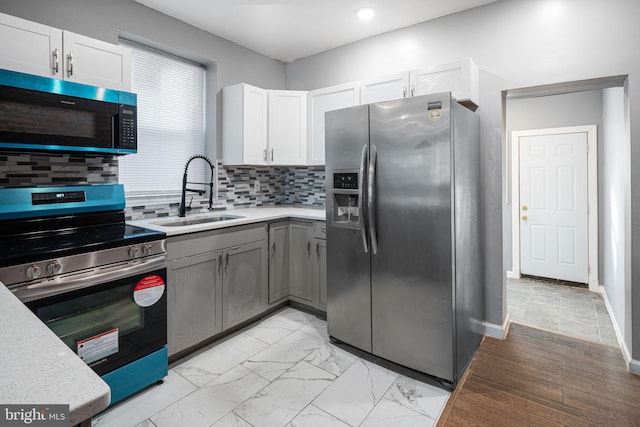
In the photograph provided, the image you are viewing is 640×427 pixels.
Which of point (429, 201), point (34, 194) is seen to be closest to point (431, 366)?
point (429, 201)

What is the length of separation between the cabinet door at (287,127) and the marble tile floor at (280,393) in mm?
1872

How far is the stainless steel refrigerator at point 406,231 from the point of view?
81.4 inches

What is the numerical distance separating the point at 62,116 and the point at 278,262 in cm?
193

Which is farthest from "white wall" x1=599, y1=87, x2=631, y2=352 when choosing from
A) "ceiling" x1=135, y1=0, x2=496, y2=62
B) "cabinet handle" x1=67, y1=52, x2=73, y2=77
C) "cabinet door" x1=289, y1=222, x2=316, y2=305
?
"cabinet handle" x1=67, y1=52, x2=73, y2=77

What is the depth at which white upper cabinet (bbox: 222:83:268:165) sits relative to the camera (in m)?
3.33

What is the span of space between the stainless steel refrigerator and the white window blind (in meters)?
1.56

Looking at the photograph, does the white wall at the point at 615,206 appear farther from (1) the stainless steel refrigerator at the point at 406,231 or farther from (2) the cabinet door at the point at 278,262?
(2) the cabinet door at the point at 278,262

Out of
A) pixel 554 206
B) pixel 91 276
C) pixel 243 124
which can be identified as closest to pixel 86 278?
pixel 91 276

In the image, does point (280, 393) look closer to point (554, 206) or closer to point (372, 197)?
point (372, 197)

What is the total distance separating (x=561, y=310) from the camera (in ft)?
11.1

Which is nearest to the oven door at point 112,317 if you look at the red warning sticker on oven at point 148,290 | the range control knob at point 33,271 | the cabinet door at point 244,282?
the red warning sticker on oven at point 148,290

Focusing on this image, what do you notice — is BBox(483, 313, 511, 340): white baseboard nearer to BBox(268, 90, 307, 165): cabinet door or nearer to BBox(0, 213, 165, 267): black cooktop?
BBox(268, 90, 307, 165): cabinet door

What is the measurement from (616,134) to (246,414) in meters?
3.60

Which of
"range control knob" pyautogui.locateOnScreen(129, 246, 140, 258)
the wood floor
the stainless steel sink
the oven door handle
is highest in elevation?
the stainless steel sink
